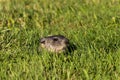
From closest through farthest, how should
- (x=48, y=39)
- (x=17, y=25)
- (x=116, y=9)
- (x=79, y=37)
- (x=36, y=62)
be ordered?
(x=36, y=62), (x=48, y=39), (x=79, y=37), (x=17, y=25), (x=116, y=9)

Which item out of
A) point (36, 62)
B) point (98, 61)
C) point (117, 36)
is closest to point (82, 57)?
point (98, 61)

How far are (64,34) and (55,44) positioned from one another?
1.06 m

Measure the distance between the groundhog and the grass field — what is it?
0.11 metres

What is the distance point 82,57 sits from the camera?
17.9ft

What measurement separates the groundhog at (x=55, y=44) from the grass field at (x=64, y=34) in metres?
0.11

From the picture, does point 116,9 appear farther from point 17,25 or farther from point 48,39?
point 48,39

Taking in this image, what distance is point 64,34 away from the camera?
6734mm

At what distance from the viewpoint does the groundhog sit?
222 inches

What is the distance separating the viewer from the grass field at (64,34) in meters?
5.08

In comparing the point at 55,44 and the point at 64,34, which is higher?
the point at 55,44

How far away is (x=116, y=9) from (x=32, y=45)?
259 centimetres

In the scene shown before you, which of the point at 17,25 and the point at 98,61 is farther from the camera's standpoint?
the point at 17,25

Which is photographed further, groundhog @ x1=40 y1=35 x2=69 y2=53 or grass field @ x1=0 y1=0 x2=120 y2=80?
groundhog @ x1=40 y1=35 x2=69 y2=53

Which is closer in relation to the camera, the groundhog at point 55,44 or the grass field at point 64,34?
the grass field at point 64,34
